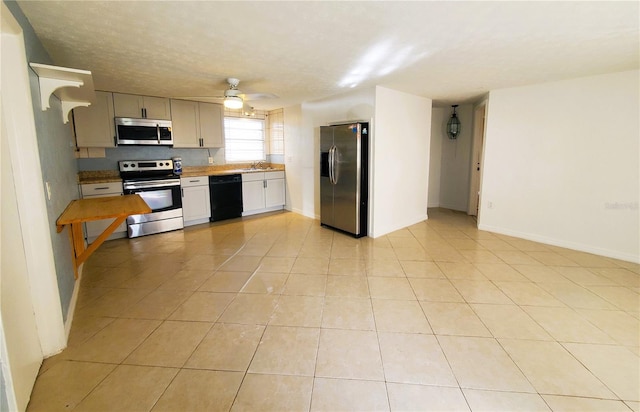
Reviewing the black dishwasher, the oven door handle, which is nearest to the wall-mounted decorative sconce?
the black dishwasher

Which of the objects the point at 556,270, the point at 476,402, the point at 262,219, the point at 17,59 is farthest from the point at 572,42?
the point at 262,219

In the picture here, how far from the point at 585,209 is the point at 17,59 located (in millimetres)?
5685

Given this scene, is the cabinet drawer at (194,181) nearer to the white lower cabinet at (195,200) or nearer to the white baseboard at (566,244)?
the white lower cabinet at (195,200)

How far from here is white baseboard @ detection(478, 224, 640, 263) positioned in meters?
3.49

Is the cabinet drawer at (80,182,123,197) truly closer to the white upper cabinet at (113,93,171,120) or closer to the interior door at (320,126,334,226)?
the white upper cabinet at (113,93,171,120)

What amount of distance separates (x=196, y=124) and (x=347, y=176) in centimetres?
296

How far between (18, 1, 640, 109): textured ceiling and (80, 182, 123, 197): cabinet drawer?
145 cm

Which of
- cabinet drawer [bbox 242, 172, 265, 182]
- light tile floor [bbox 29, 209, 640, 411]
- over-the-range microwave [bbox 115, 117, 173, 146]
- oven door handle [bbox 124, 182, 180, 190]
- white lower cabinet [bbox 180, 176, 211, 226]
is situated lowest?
light tile floor [bbox 29, 209, 640, 411]

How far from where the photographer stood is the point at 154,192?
4.58 metres

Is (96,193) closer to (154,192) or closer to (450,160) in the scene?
(154,192)

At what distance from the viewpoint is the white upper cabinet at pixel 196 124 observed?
499 centimetres

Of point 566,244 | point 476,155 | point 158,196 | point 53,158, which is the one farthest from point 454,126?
point 53,158

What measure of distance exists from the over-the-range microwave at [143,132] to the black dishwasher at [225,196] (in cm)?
99

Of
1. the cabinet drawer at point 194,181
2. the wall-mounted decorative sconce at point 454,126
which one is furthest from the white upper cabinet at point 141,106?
the wall-mounted decorative sconce at point 454,126
